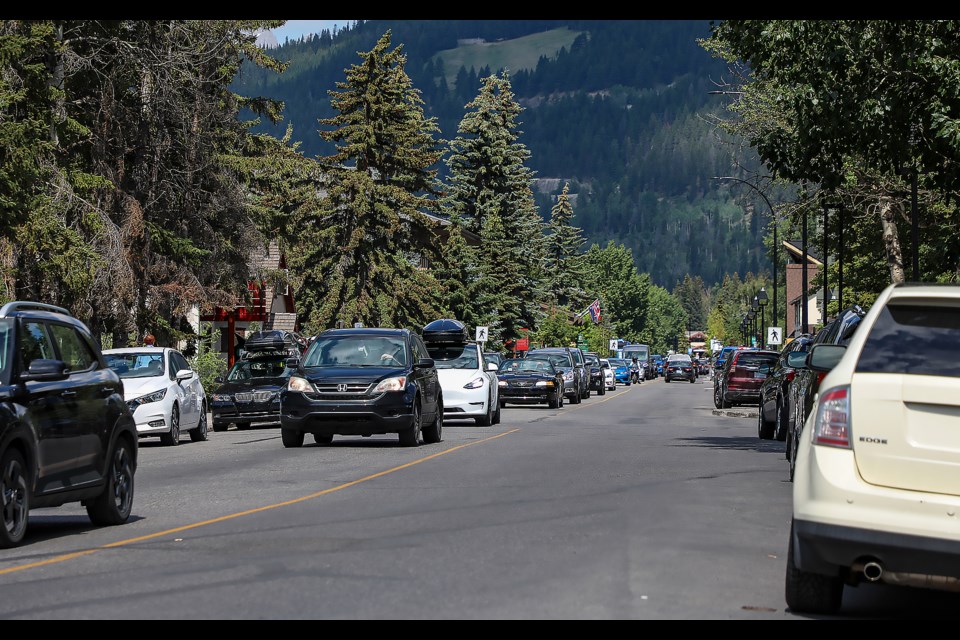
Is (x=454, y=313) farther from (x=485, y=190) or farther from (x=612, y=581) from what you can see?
(x=612, y=581)

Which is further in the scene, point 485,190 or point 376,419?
point 485,190

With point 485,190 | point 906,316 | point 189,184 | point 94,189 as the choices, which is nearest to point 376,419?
point 906,316

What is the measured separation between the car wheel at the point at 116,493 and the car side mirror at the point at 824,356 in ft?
19.5

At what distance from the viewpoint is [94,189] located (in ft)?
124

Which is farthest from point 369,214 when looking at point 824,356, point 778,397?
point 824,356

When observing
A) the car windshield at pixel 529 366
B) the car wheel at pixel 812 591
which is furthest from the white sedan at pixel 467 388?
the car wheel at pixel 812 591

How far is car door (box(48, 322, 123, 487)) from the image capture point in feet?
40.2

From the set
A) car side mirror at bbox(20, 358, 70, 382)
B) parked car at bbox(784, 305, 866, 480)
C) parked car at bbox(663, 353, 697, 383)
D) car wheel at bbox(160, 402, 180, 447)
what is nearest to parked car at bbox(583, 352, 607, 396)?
car wheel at bbox(160, 402, 180, 447)

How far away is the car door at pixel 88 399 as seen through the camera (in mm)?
12242

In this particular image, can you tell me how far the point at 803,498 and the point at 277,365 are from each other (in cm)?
2752

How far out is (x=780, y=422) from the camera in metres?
26.3

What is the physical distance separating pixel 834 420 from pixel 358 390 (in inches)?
599

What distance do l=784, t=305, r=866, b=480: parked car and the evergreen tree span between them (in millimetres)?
114089

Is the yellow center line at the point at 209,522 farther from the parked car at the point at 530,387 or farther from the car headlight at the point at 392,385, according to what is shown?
the parked car at the point at 530,387
